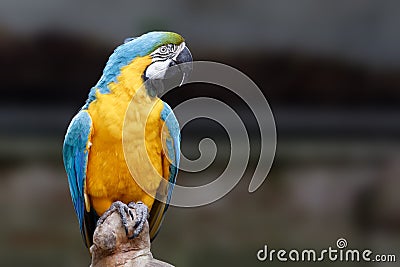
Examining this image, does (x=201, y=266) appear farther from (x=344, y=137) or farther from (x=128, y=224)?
(x=128, y=224)

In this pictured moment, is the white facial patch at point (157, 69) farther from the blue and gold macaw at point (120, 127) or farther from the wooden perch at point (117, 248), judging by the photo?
the wooden perch at point (117, 248)

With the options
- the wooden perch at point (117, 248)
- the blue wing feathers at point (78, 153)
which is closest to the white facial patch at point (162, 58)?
the blue wing feathers at point (78, 153)

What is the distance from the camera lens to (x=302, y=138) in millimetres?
2971

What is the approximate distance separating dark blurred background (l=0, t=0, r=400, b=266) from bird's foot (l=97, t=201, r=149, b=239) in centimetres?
132

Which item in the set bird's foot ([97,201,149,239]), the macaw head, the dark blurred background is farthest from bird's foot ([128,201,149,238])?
the dark blurred background

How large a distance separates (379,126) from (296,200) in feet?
1.63

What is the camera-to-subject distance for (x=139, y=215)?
43.6 inches

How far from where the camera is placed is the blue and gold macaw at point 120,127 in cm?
111

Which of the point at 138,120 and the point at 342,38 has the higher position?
the point at 342,38

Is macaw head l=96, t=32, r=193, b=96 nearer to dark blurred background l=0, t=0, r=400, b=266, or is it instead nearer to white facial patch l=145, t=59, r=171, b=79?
white facial patch l=145, t=59, r=171, b=79

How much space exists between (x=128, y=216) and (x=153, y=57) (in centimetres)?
27

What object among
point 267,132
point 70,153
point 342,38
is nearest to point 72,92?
point 267,132

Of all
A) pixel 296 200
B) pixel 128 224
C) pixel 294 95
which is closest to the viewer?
pixel 128 224

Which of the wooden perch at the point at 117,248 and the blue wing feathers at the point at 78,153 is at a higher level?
the blue wing feathers at the point at 78,153
